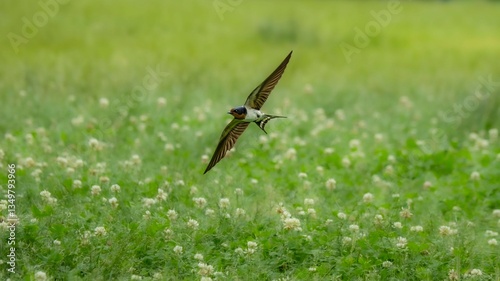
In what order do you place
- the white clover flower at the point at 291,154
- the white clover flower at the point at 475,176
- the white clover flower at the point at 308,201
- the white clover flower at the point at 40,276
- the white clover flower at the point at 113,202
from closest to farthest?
the white clover flower at the point at 40,276
the white clover flower at the point at 113,202
the white clover flower at the point at 308,201
the white clover flower at the point at 475,176
the white clover flower at the point at 291,154

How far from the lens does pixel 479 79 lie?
475 inches

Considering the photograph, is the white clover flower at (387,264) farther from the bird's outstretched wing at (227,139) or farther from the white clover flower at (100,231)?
the white clover flower at (100,231)

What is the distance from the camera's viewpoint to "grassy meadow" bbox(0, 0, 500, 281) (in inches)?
200

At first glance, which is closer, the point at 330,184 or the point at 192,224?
the point at 192,224

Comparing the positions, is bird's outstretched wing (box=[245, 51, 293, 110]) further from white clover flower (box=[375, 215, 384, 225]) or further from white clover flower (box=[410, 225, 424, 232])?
white clover flower (box=[410, 225, 424, 232])

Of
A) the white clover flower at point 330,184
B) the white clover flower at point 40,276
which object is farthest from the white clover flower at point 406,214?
the white clover flower at point 40,276

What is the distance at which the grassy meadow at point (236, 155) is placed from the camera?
200 inches

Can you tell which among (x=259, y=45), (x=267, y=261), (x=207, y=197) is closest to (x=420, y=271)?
(x=267, y=261)

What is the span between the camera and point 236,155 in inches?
309

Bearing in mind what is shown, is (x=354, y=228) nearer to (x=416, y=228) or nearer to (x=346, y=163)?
(x=416, y=228)

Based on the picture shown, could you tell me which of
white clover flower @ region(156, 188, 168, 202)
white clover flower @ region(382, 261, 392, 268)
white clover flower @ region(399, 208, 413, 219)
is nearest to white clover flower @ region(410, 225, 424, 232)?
white clover flower @ region(399, 208, 413, 219)

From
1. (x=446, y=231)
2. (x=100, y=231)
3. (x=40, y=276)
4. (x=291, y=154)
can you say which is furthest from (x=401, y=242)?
(x=291, y=154)

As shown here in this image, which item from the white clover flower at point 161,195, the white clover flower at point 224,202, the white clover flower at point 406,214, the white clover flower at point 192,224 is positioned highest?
the white clover flower at point 161,195

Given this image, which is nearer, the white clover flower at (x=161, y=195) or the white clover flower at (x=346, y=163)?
the white clover flower at (x=161, y=195)
